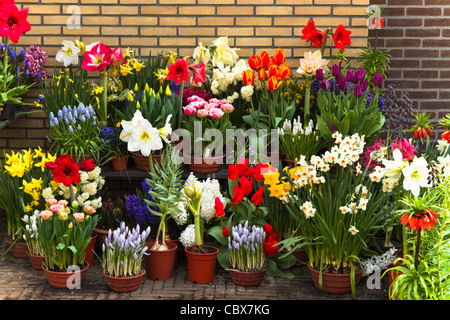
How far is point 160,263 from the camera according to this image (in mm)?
4062

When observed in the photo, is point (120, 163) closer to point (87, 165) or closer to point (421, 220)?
point (87, 165)

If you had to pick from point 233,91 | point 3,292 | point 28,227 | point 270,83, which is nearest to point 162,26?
point 233,91

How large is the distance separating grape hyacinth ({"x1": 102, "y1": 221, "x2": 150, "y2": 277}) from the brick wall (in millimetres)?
3139

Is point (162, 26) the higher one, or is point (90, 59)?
point (162, 26)

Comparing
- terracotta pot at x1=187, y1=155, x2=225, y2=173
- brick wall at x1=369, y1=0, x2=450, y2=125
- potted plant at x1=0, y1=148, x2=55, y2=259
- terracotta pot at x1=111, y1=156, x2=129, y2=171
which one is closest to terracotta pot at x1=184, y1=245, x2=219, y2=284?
terracotta pot at x1=187, y1=155, x2=225, y2=173

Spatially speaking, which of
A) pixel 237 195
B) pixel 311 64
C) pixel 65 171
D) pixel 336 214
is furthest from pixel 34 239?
pixel 311 64

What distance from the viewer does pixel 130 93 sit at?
4.58 metres

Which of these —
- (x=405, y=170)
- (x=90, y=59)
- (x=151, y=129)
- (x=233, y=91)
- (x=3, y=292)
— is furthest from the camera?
(x=233, y=91)

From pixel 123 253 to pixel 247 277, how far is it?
78 cm

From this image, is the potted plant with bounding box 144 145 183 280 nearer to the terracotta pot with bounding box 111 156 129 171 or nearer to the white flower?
the white flower

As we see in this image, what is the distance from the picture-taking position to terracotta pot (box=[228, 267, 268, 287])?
398 cm

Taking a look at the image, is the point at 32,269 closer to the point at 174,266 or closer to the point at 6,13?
the point at 174,266

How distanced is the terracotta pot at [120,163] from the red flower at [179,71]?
707 millimetres

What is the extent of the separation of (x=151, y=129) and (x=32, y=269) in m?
1.23
